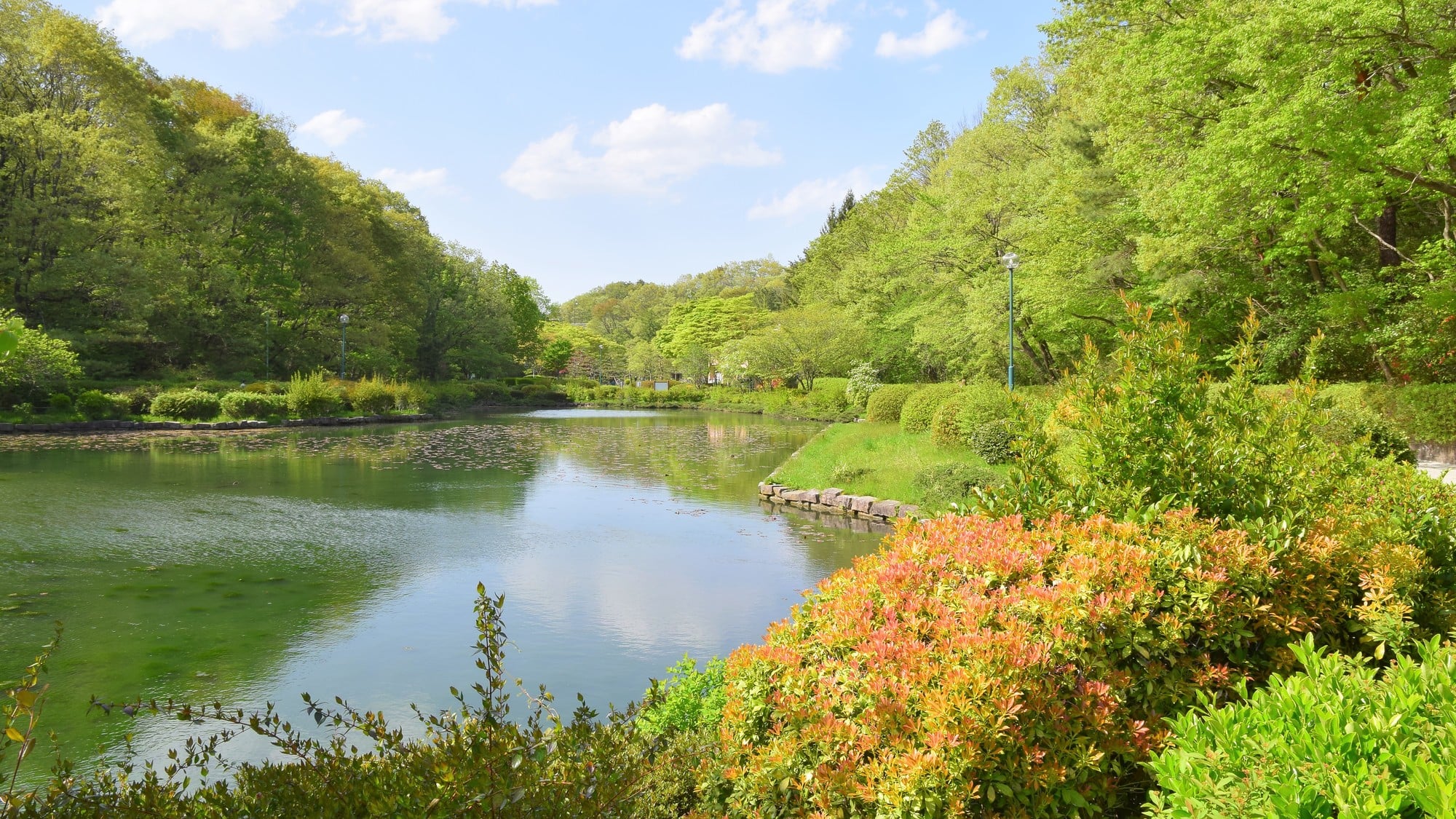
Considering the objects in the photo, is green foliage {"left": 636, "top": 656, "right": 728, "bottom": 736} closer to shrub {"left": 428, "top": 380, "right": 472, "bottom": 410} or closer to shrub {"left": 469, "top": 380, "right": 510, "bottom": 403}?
shrub {"left": 428, "top": 380, "right": 472, "bottom": 410}

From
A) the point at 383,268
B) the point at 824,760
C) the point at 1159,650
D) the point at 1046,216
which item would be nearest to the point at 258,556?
the point at 824,760

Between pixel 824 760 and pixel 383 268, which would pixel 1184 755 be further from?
pixel 383 268

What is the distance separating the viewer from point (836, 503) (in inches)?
517

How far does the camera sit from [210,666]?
5.59m

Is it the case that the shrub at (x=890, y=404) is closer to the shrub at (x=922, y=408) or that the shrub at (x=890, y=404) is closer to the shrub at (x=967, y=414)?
the shrub at (x=922, y=408)

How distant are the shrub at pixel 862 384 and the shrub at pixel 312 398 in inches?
901

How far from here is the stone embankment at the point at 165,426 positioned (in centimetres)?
2276

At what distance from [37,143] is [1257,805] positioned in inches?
1537

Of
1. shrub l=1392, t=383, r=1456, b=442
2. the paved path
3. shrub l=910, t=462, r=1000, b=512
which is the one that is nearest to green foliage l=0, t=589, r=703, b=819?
shrub l=910, t=462, r=1000, b=512

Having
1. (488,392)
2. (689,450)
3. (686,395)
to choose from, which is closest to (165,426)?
(689,450)

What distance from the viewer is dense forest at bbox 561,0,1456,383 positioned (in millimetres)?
11367

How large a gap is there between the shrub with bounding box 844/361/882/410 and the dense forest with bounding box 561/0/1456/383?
6.47 meters

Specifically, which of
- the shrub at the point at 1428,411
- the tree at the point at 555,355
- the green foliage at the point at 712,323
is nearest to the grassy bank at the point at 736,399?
the green foliage at the point at 712,323

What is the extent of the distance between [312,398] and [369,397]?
140 inches
